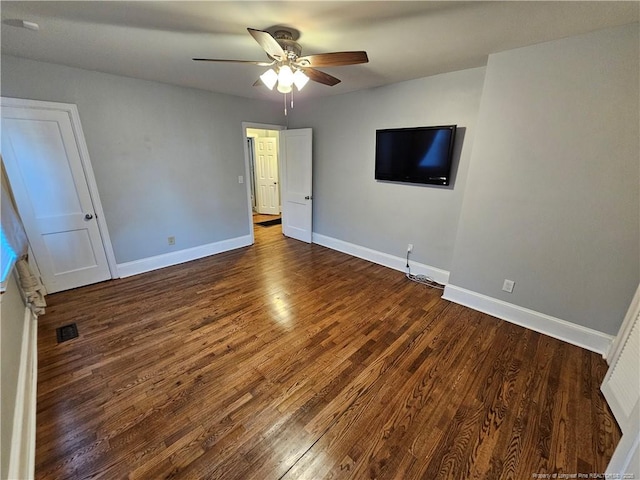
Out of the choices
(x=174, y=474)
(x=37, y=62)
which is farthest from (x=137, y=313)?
(x=37, y=62)

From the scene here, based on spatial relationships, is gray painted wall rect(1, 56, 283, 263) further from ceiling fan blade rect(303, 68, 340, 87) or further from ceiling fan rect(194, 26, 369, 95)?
ceiling fan blade rect(303, 68, 340, 87)

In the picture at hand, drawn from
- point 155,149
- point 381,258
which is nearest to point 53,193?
point 155,149

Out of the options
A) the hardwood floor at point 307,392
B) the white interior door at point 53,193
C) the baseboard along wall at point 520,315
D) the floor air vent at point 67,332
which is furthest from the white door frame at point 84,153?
the baseboard along wall at point 520,315

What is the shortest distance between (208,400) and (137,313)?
4.83 feet

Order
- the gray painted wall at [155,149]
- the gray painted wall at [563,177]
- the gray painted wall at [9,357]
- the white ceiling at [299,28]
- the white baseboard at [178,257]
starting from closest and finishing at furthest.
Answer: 1. the gray painted wall at [9,357]
2. the white ceiling at [299,28]
3. the gray painted wall at [563,177]
4. the gray painted wall at [155,149]
5. the white baseboard at [178,257]

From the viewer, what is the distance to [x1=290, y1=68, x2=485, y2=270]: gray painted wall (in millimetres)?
2828

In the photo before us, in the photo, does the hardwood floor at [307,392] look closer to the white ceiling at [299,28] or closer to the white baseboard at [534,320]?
the white baseboard at [534,320]

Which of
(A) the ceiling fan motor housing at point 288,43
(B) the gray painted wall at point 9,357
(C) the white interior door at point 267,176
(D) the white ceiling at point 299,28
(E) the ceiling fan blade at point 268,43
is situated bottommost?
(B) the gray painted wall at point 9,357

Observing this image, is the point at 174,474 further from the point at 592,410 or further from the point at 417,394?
the point at 592,410

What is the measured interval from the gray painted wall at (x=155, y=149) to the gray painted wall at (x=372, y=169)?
1211mm

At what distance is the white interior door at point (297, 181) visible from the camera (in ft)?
14.2

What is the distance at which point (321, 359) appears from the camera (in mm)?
2072

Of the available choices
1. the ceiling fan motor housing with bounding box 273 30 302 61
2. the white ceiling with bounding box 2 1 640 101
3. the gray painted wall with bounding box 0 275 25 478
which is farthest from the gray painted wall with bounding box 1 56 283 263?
the ceiling fan motor housing with bounding box 273 30 302 61

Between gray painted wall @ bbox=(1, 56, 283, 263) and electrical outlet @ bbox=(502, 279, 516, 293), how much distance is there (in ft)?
12.4
